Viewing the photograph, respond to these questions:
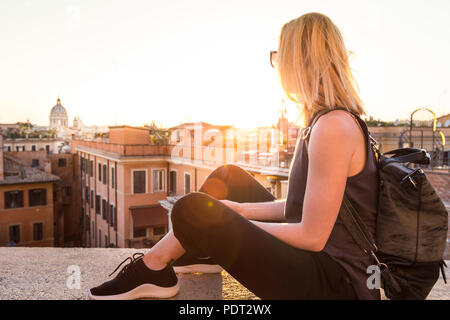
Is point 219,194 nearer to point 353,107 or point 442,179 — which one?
point 353,107

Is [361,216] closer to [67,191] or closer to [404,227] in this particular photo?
[404,227]

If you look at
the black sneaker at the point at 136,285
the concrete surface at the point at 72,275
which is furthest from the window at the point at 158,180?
the black sneaker at the point at 136,285

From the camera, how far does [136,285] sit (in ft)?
5.08

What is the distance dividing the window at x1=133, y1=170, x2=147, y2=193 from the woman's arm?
1781cm

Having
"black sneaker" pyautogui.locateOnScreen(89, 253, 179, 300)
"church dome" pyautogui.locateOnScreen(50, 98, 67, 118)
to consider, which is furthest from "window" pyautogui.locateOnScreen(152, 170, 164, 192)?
"church dome" pyautogui.locateOnScreen(50, 98, 67, 118)

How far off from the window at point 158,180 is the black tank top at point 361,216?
58.8ft

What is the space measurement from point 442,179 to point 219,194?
899 centimetres

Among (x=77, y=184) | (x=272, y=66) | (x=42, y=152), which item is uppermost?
(x=272, y=66)

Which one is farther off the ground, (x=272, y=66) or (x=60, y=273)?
(x=272, y=66)

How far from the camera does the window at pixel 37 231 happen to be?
779 inches

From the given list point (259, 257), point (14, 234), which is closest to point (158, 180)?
point (14, 234)

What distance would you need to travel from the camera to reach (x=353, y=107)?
1.13 metres

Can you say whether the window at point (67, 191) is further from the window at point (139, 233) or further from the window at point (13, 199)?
the window at point (139, 233)
